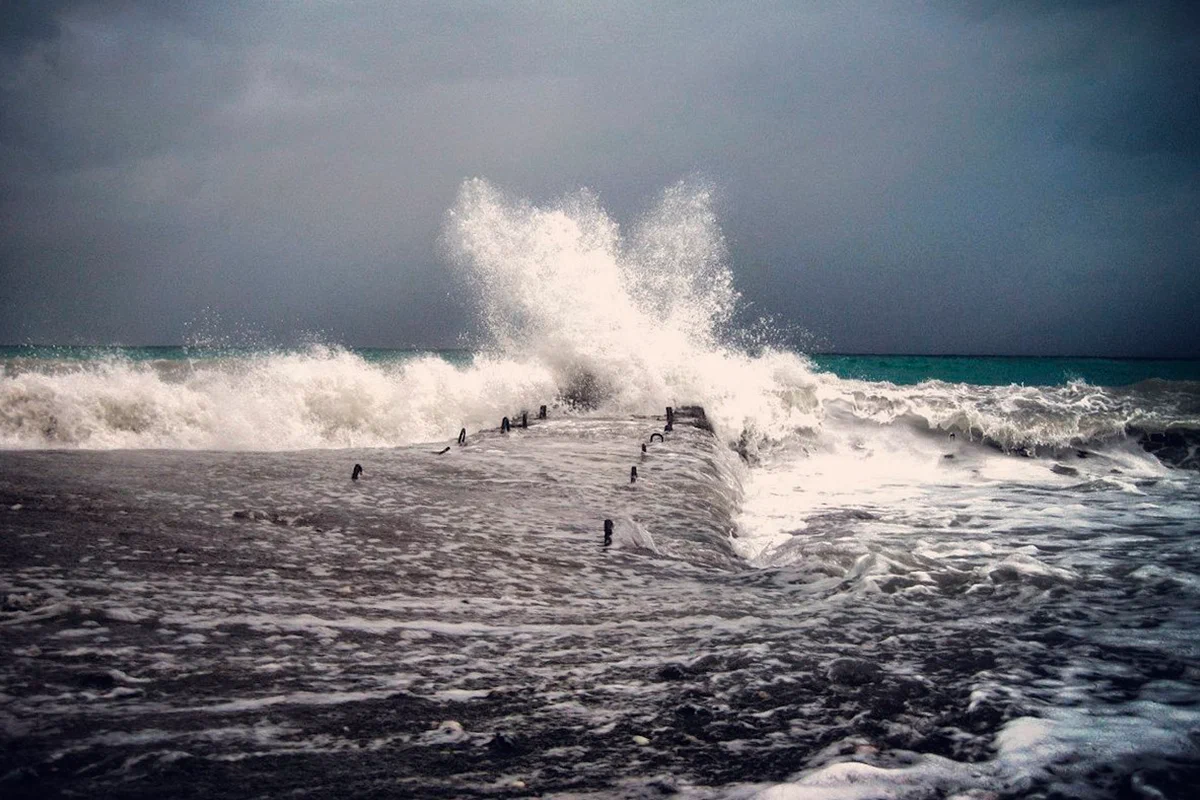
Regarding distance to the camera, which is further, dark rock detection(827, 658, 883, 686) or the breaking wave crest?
the breaking wave crest

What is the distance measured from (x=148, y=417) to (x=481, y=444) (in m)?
5.68

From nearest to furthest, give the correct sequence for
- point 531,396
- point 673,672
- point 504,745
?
point 504,745 → point 673,672 → point 531,396

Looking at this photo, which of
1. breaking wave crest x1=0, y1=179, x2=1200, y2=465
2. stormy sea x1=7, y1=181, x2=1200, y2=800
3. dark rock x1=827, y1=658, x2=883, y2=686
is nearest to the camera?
stormy sea x1=7, y1=181, x2=1200, y2=800

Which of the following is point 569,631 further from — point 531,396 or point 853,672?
point 531,396

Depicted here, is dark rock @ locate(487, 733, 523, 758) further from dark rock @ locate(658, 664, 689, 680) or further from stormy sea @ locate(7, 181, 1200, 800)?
dark rock @ locate(658, 664, 689, 680)

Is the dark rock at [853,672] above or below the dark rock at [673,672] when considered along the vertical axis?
below

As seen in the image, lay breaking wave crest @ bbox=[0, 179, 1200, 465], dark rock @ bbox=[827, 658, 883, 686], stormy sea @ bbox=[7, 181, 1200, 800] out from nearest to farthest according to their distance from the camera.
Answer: stormy sea @ bbox=[7, 181, 1200, 800] → dark rock @ bbox=[827, 658, 883, 686] → breaking wave crest @ bbox=[0, 179, 1200, 465]

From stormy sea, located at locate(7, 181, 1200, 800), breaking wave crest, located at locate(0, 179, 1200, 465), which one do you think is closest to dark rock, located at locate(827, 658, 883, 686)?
stormy sea, located at locate(7, 181, 1200, 800)

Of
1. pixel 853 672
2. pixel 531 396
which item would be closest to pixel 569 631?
pixel 853 672

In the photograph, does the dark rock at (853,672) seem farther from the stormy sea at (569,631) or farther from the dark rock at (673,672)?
the dark rock at (673,672)

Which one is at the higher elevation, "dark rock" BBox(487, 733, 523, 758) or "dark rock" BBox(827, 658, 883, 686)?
"dark rock" BBox(487, 733, 523, 758)

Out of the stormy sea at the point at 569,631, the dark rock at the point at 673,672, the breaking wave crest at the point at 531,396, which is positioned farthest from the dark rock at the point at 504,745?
the breaking wave crest at the point at 531,396

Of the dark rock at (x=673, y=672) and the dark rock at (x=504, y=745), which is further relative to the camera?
the dark rock at (x=673, y=672)

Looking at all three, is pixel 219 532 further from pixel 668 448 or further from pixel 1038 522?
pixel 1038 522
